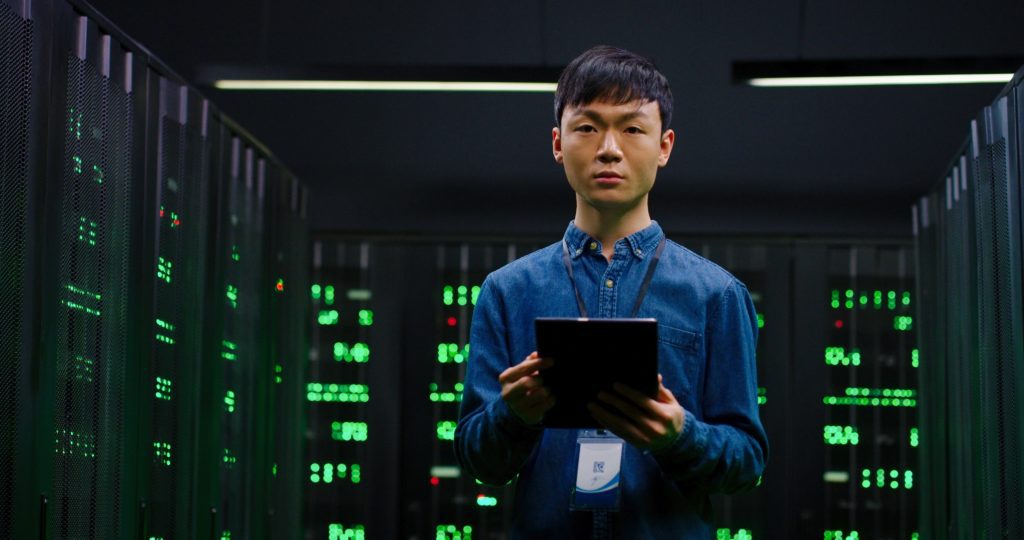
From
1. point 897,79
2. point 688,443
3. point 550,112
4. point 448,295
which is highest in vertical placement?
point 550,112

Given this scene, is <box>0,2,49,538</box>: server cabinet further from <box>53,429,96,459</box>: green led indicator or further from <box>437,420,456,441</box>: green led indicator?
<box>437,420,456,441</box>: green led indicator

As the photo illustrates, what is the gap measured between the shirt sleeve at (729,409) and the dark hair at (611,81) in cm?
27

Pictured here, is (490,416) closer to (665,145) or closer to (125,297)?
(665,145)

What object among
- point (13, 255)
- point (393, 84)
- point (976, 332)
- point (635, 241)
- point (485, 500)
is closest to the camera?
point (635, 241)

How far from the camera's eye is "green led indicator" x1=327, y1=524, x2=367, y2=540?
608 cm

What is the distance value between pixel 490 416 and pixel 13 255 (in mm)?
1471

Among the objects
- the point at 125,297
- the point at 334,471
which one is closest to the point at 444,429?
the point at 334,471

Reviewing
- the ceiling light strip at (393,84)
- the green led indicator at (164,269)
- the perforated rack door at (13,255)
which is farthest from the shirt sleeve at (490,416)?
the ceiling light strip at (393,84)

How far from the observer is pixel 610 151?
5.27ft

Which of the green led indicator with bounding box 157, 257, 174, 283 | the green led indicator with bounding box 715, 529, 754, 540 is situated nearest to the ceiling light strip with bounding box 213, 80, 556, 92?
the green led indicator with bounding box 157, 257, 174, 283

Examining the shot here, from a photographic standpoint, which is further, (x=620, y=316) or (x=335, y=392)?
(x=335, y=392)

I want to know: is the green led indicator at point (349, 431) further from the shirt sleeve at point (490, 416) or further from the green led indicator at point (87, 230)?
the shirt sleeve at point (490, 416)

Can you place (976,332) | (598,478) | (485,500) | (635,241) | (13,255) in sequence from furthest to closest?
(485,500) < (976,332) < (13,255) < (635,241) < (598,478)

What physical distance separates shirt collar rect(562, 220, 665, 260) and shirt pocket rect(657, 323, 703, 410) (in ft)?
0.38
